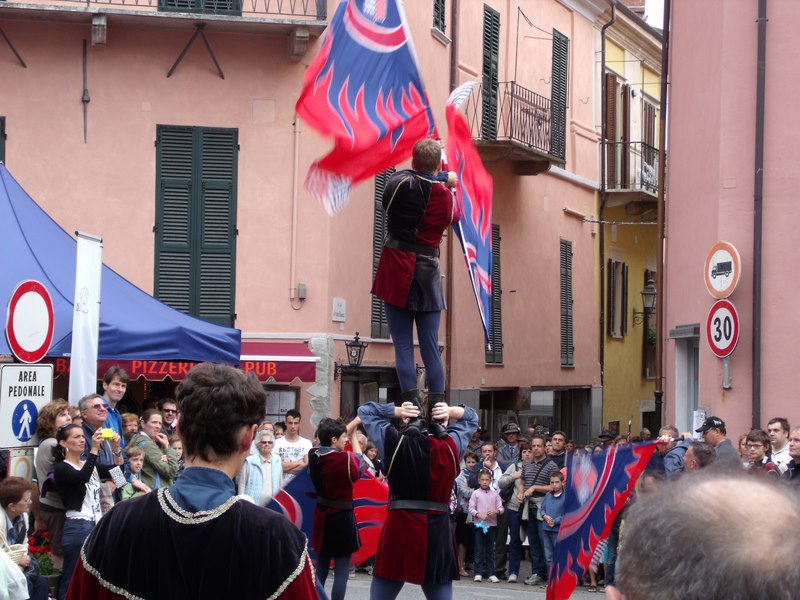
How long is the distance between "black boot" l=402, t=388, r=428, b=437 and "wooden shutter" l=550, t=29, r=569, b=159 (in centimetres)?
1998

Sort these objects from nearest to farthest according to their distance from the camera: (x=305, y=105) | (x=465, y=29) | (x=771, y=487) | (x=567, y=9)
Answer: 1. (x=771, y=487)
2. (x=305, y=105)
3. (x=465, y=29)
4. (x=567, y=9)

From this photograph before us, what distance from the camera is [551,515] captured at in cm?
1599

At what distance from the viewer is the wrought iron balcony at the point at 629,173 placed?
103 feet

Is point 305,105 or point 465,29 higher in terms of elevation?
point 465,29

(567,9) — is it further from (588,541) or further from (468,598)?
(588,541)

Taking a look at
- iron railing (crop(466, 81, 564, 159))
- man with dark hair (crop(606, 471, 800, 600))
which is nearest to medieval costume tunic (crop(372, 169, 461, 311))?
man with dark hair (crop(606, 471, 800, 600))

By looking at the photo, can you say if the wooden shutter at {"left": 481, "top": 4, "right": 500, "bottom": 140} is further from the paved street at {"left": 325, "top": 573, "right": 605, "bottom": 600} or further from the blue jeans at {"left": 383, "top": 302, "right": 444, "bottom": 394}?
the blue jeans at {"left": 383, "top": 302, "right": 444, "bottom": 394}

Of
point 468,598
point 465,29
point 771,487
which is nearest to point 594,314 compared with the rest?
point 465,29

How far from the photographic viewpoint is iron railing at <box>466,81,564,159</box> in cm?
2539

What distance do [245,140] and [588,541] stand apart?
1315 cm

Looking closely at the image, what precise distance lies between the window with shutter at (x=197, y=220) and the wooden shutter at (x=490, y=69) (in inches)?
281

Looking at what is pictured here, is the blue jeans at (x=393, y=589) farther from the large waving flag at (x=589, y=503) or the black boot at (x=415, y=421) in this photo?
the black boot at (x=415, y=421)

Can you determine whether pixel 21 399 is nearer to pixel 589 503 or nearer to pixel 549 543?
pixel 589 503

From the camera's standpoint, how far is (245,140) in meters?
20.0
